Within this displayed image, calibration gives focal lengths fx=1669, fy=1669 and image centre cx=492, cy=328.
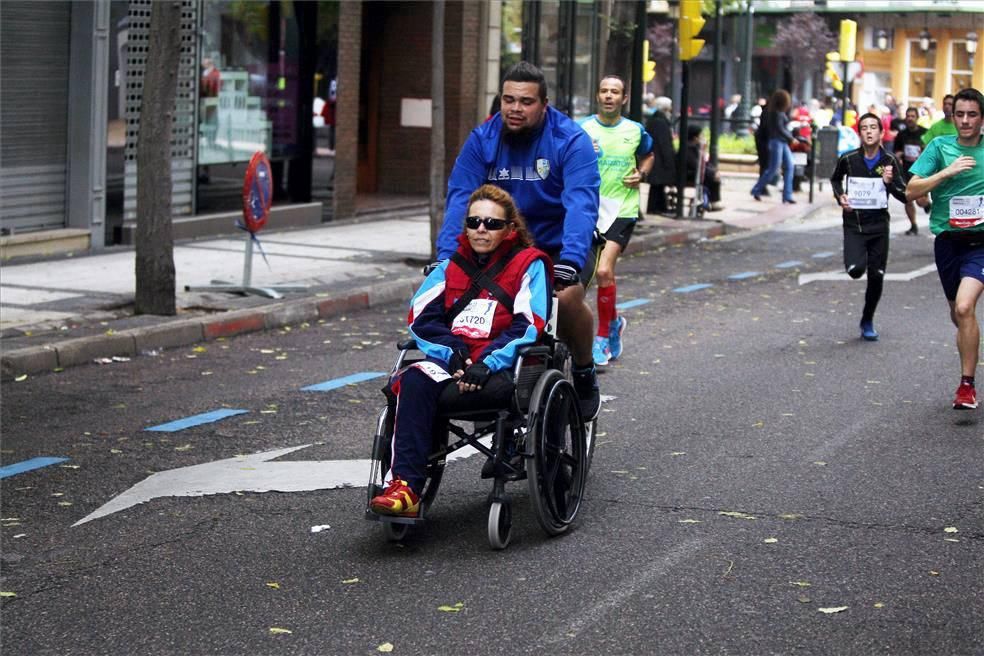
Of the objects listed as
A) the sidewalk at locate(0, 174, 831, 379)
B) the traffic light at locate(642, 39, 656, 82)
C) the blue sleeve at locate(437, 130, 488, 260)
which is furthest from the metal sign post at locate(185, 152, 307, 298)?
the traffic light at locate(642, 39, 656, 82)

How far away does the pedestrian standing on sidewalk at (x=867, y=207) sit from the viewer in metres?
12.4

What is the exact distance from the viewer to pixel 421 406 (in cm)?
614

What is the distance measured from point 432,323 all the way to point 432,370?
277 mm

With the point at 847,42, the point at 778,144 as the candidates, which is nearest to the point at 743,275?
Answer: the point at 778,144

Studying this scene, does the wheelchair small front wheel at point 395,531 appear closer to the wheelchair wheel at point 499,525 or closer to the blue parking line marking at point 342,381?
the wheelchair wheel at point 499,525

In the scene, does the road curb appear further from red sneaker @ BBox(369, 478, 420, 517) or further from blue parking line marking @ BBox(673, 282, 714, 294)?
red sneaker @ BBox(369, 478, 420, 517)

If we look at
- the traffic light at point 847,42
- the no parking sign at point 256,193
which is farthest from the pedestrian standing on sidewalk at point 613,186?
the traffic light at point 847,42

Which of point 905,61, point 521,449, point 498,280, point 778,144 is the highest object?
point 905,61

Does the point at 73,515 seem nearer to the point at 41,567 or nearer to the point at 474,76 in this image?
the point at 41,567

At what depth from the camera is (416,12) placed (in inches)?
947

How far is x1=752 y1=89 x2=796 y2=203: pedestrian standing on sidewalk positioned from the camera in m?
29.7

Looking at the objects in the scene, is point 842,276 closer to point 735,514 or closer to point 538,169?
point 538,169

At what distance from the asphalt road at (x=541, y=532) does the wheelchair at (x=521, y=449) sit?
0.12 m

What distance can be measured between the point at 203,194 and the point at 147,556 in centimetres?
1295
